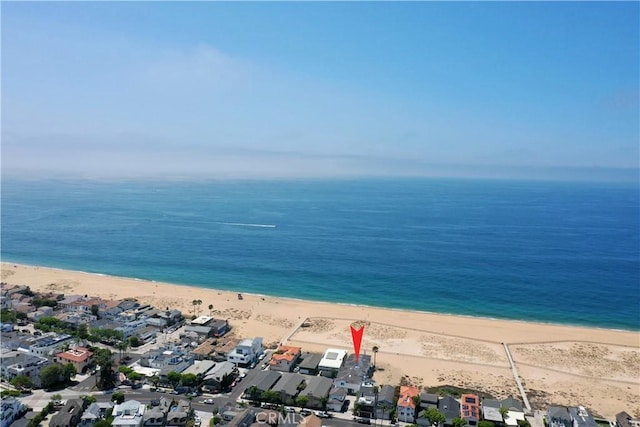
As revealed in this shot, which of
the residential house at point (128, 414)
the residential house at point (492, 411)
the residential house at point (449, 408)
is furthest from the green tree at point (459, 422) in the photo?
the residential house at point (128, 414)

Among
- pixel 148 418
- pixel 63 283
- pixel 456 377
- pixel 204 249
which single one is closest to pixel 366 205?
pixel 204 249

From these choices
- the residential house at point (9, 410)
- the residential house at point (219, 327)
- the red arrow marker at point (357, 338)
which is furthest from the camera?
the residential house at point (219, 327)

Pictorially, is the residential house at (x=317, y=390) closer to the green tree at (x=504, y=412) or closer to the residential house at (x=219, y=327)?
the green tree at (x=504, y=412)

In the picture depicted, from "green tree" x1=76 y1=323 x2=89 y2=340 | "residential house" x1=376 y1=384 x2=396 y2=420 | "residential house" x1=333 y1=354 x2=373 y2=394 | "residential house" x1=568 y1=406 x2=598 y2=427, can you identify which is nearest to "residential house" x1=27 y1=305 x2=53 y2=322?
"green tree" x1=76 y1=323 x2=89 y2=340

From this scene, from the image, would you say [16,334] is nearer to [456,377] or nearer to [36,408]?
[36,408]

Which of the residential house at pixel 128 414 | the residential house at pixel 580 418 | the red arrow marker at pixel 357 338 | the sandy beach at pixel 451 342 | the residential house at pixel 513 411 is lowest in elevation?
the sandy beach at pixel 451 342

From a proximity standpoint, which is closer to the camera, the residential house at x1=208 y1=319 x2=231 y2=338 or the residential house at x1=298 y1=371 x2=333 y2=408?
the residential house at x1=298 y1=371 x2=333 y2=408

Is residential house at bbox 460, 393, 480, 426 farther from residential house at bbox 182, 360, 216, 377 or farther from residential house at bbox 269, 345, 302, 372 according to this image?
residential house at bbox 182, 360, 216, 377
